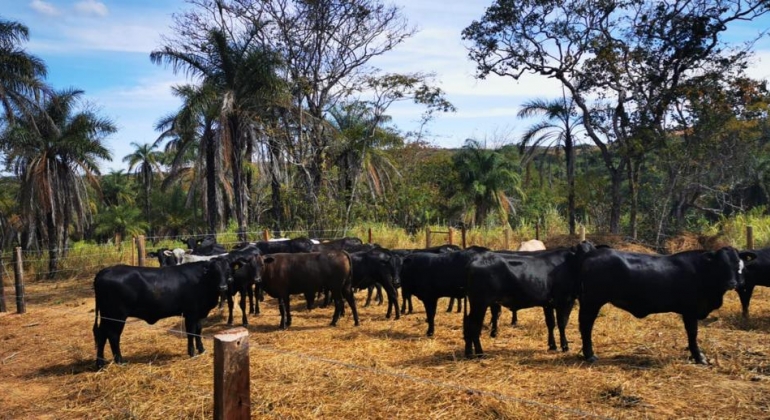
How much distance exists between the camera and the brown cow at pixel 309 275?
1100cm

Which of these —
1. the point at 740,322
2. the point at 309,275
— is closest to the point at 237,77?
the point at 309,275

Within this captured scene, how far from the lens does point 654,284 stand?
7.59 metres

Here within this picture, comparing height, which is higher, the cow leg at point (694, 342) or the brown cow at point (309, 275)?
the brown cow at point (309, 275)

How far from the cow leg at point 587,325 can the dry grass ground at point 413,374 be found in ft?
0.72

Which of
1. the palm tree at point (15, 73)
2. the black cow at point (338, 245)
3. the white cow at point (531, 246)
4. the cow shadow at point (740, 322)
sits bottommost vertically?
the cow shadow at point (740, 322)

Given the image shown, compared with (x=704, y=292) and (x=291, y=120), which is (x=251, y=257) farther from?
(x=291, y=120)

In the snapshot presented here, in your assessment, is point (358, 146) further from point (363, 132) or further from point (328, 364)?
point (328, 364)

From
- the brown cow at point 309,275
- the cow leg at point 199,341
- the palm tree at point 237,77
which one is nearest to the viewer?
the cow leg at point 199,341

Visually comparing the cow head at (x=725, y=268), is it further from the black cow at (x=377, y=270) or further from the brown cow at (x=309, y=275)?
the brown cow at (x=309, y=275)

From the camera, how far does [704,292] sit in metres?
7.67

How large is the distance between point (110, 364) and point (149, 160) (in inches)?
1598

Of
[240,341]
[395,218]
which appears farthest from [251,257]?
[395,218]

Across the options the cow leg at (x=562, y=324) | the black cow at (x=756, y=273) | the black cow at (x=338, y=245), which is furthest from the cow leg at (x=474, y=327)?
the black cow at (x=338, y=245)

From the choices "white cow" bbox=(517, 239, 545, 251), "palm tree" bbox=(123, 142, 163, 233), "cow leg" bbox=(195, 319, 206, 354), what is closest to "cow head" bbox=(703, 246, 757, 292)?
"white cow" bbox=(517, 239, 545, 251)
